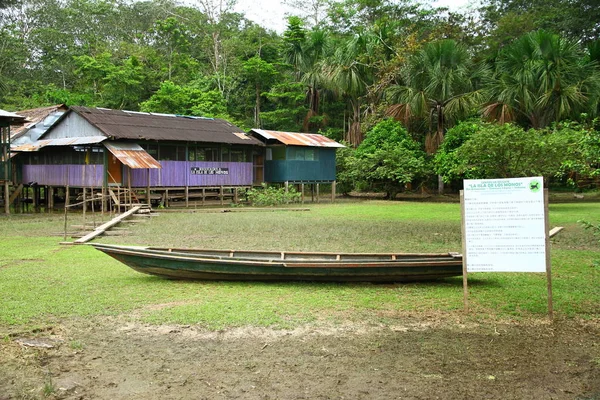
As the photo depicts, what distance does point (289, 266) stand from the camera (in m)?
8.54

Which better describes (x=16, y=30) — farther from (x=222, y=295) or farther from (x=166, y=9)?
(x=222, y=295)

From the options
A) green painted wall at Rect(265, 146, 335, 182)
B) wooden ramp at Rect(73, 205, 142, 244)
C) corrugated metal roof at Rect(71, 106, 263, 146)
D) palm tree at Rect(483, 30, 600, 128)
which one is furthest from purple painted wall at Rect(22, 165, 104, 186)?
palm tree at Rect(483, 30, 600, 128)

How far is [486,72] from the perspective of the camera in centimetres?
3077

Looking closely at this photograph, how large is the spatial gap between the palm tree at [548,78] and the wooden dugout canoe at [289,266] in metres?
20.8

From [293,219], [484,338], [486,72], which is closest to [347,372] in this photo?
[484,338]

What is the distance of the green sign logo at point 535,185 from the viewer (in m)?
6.86

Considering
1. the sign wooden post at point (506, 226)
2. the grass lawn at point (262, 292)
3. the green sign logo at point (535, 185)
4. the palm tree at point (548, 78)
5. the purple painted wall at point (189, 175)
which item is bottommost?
the grass lawn at point (262, 292)

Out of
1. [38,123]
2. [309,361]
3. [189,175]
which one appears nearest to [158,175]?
[189,175]

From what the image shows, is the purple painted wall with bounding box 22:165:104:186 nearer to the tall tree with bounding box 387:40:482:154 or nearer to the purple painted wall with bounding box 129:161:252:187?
the purple painted wall with bounding box 129:161:252:187

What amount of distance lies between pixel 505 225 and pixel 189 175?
2201 centimetres

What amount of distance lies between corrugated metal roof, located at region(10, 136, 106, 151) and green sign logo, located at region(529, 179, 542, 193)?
19844 millimetres

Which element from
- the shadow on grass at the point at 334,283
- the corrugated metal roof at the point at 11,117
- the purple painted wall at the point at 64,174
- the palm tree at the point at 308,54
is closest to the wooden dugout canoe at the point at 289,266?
the shadow on grass at the point at 334,283

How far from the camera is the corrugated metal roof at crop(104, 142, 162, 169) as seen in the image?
75.7 ft

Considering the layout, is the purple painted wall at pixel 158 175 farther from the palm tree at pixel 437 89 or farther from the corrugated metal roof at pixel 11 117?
the palm tree at pixel 437 89
